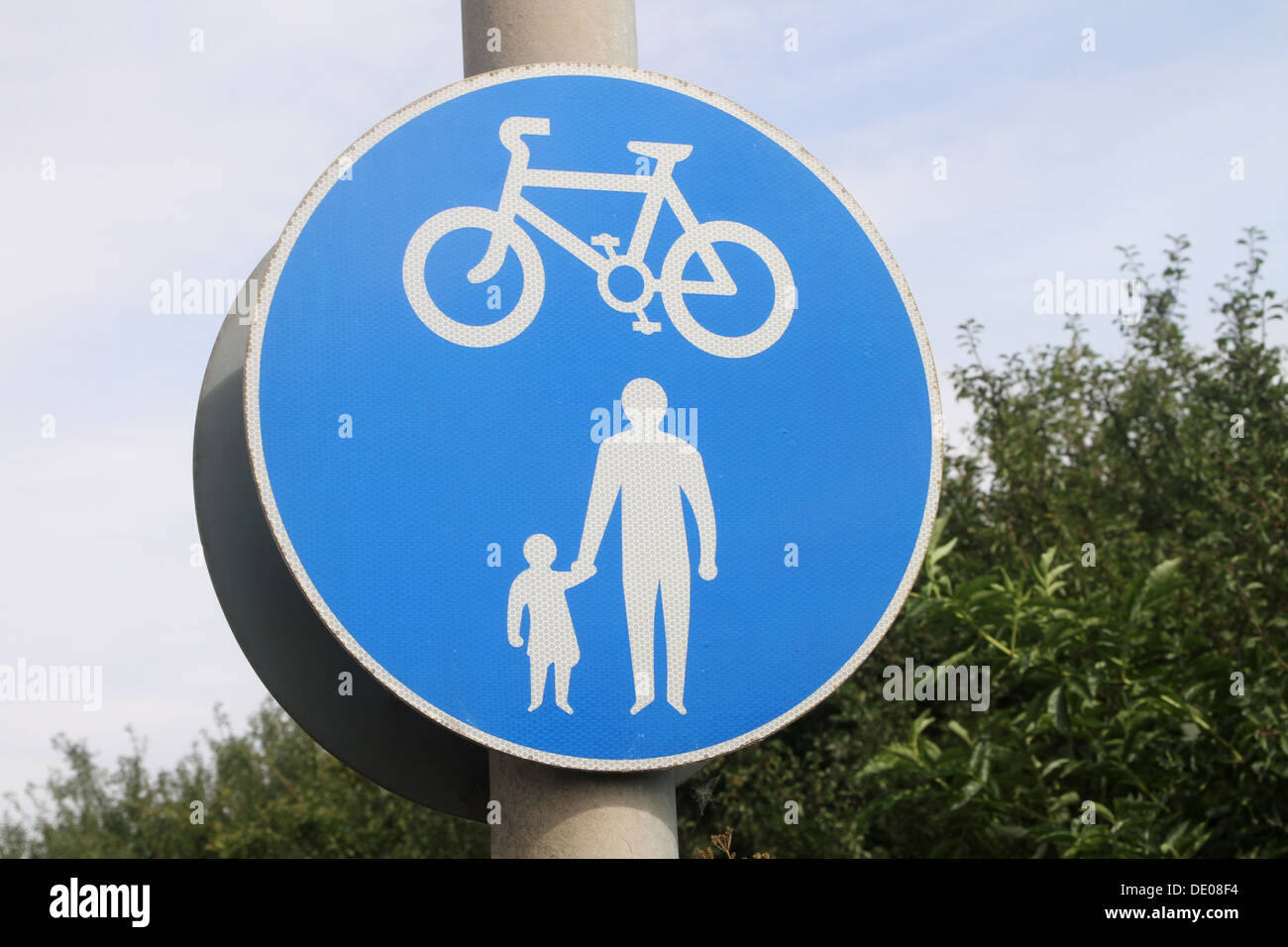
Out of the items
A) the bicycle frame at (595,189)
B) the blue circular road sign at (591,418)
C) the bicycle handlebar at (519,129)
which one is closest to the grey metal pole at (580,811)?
the blue circular road sign at (591,418)

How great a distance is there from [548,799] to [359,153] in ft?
3.38

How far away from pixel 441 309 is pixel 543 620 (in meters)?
0.50

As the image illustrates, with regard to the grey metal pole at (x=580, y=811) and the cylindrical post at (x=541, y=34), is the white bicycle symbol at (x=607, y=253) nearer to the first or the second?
the cylindrical post at (x=541, y=34)

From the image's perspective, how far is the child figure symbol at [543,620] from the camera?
1.91m

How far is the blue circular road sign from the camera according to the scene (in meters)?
1.90

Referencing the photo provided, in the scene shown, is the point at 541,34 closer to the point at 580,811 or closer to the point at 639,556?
the point at 639,556

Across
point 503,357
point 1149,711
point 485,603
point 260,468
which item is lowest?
point 1149,711

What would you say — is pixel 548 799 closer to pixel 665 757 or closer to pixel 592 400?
pixel 665 757

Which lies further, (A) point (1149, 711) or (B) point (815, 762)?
(B) point (815, 762)

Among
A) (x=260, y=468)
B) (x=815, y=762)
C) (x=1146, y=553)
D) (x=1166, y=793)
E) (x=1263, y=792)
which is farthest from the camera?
(x=815, y=762)

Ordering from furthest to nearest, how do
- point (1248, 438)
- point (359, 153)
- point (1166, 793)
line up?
1. point (1248, 438)
2. point (1166, 793)
3. point (359, 153)

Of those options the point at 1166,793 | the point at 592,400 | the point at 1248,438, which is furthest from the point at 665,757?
the point at 1248,438

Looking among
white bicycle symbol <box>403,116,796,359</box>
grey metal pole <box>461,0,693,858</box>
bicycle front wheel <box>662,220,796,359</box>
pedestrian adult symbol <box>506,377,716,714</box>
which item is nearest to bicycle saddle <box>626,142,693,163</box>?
white bicycle symbol <box>403,116,796,359</box>

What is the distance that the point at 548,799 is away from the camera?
1.99m
